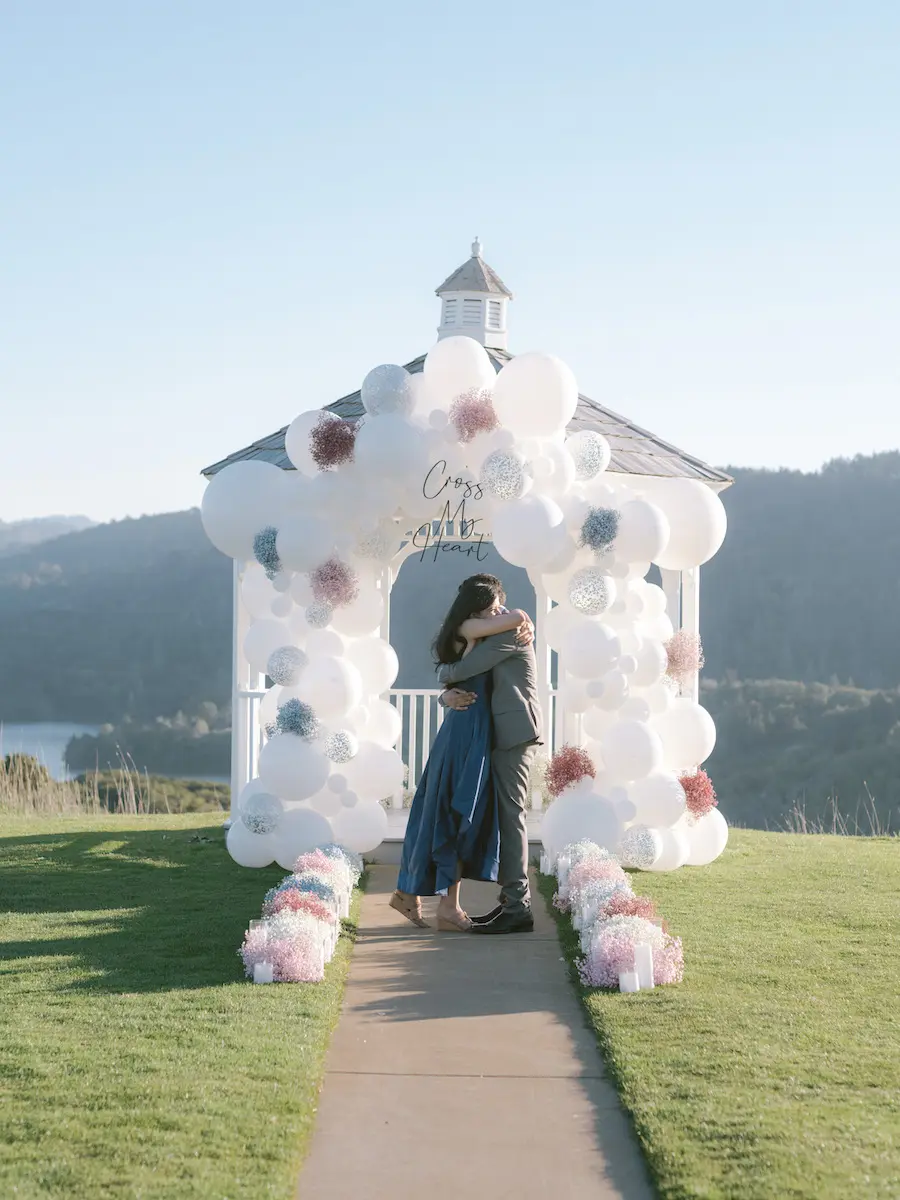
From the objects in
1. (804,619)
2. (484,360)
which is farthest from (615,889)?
(804,619)

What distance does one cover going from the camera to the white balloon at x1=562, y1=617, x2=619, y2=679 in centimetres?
773

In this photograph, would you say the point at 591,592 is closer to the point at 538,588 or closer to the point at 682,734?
the point at 682,734

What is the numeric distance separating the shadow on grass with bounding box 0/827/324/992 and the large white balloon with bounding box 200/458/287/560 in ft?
6.88

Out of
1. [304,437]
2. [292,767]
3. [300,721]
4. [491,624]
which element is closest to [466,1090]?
[491,624]

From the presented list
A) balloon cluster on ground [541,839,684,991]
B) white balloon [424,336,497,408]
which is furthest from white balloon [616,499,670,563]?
balloon cluster on ground [541,839,684,991]

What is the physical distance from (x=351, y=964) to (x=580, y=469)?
10.9 feet

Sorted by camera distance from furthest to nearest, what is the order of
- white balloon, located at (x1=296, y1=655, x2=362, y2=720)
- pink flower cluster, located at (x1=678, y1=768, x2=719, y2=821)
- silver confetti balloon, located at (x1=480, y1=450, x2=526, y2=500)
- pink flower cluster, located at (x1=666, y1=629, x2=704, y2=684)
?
pink flower cluster, located at (x1=666, y1=629, x2=704, y2=684), pink flower cluster, located at (x1=678, y1=768, x2=719, y2=821), white balloon, located at (x1=296, y1=655, x2=362, y2=720), silver confetti balloon, located at (x1=480, y1=450, x2=526, y2=500)

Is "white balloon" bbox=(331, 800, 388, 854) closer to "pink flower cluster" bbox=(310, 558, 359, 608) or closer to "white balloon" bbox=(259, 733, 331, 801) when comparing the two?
"white balloon" bbox=(259, 733, 331, 801)

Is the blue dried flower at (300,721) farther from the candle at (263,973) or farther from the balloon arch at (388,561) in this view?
the candle at (263,973)

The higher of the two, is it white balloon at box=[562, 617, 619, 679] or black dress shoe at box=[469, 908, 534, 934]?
white balloon at box=[562, 617, 619, 679]

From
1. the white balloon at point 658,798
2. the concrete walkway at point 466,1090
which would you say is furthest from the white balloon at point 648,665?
the concrete walkway at point 466,1090

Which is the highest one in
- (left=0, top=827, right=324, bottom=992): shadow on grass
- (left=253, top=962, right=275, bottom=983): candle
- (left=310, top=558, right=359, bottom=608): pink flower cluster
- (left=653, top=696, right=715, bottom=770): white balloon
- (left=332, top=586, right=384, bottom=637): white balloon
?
(left=310, top=558, right=359, bottom=608): pink flower cluster

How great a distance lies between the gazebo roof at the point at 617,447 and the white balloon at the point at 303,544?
162 centimetres

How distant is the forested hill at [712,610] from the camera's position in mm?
40375
